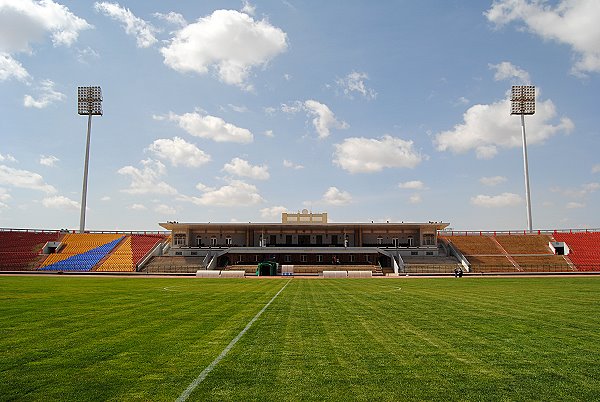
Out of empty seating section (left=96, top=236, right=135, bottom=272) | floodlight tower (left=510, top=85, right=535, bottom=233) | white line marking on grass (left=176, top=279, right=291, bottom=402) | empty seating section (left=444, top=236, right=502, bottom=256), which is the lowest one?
white line marking on grass (left=176, top=279, right=291, bottom=402)

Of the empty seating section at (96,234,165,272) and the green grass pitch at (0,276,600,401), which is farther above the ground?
the empty seating section at (96,234,165,272)

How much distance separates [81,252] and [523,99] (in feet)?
263

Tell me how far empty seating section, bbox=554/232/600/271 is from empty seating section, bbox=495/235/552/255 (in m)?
2.55

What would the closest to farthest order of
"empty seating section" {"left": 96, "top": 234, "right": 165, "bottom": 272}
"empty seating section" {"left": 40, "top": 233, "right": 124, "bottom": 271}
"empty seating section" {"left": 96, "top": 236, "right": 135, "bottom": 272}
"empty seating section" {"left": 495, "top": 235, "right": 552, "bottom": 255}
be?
"empty seating section" {"left": 96, "top": 236, "right": 135, "bottom": 272} → "empty seating section" {"left": 40, "top": 233, "right": 124, "bottom": 271} → "empty seating section" {"left": 96, "top": 234, "right": 165, "bottom": 272} → "empty seating section" {"left": 495, "top": 235, "right": 552, "bottom": 255}

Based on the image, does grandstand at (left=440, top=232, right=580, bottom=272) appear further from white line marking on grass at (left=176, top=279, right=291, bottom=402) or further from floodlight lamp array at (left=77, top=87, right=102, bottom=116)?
floodlight lamp array at (left=77, top=87, right=102, bottom=116)

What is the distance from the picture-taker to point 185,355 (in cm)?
863

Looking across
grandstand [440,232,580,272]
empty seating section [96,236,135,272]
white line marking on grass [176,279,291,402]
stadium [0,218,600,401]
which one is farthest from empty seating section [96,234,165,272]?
white line marking on grass [176,279,291,402]

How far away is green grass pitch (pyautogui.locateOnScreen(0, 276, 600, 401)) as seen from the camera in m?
6.40

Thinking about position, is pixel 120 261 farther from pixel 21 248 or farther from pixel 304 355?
pixel 304 355

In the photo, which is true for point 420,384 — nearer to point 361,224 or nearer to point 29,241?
point 361,224

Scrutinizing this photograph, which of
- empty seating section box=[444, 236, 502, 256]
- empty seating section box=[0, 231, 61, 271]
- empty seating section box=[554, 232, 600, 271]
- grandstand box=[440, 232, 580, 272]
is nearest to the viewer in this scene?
empty seating section box=[554, 232, 600, 271]

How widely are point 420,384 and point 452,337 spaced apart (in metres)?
4.28

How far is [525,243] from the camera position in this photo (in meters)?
72.0

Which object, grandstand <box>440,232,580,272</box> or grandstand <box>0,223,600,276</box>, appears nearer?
grandstand <box>440,232,580,272</box>
